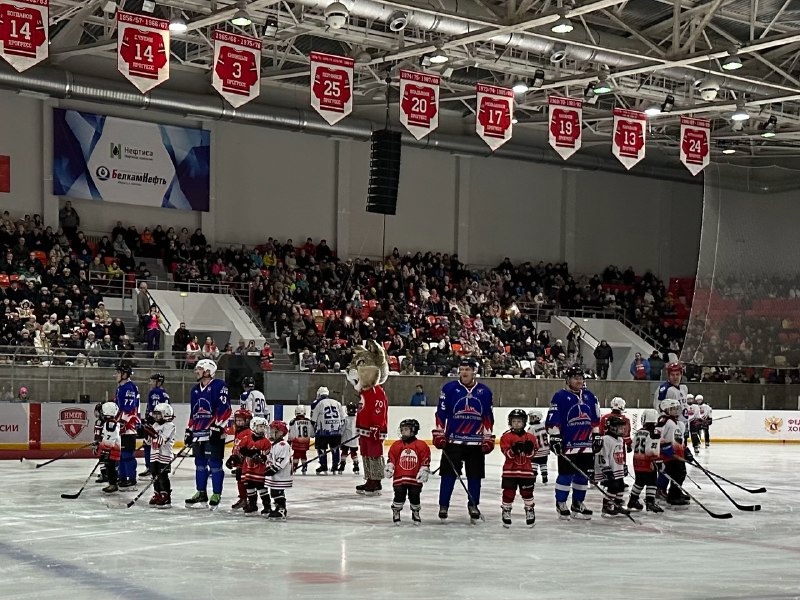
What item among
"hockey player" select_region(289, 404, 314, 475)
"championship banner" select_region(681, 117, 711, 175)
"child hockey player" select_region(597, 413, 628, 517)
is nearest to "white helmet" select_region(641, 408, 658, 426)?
"child hockey player" select_region(597, 413, 628, 517)

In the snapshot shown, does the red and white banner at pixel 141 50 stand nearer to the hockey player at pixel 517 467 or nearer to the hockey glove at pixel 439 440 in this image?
the hockey glove at pixel 439 440

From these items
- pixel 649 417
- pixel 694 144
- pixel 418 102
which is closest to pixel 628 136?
pixel 694 144

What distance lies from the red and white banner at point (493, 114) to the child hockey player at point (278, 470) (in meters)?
11.5

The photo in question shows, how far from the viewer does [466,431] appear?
11.0m

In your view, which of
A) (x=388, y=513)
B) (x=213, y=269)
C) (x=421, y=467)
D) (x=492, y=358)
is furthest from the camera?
(x=213, y=269)

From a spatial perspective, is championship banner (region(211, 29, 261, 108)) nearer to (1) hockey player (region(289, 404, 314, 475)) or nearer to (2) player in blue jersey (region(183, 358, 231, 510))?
(1) hockey player (region(289, 404, 314, 475))

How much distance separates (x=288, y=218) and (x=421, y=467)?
22.2 meters

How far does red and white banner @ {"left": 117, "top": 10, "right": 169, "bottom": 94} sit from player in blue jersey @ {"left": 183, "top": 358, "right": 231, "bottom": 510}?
6853 mm

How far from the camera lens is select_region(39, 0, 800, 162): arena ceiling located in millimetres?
20578

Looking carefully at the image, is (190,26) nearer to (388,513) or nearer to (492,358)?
(492,358)

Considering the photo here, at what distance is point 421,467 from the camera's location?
1068cm

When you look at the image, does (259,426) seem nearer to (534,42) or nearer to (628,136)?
(534,42)

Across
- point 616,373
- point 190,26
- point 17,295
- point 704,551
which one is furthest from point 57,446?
point 616,373

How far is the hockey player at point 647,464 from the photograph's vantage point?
12148 millimetres
